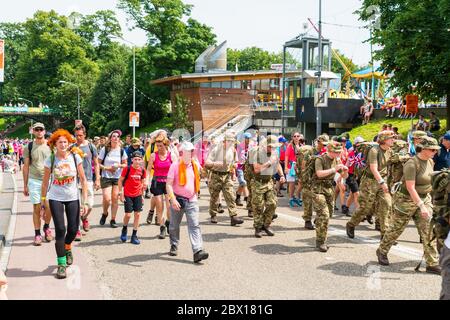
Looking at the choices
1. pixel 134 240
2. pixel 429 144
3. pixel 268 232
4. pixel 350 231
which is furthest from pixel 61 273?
pixel 350 231

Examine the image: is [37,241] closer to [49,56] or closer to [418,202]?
[418,202]

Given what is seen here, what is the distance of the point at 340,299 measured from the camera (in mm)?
5910

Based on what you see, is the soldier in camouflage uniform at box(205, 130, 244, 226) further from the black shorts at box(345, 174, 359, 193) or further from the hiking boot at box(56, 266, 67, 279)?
the hiking boot at box(56, 266, 67, 279)

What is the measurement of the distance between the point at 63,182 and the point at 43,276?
1217 millimetres

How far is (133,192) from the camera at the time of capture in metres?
9.23

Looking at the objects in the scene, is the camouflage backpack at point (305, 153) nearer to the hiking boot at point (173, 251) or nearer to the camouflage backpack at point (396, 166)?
the camouflage backpack at point (396, 166)

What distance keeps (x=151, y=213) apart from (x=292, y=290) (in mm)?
5587

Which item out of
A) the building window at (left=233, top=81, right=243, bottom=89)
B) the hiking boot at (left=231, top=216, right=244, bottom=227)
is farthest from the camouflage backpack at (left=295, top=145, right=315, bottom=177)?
the building window at (left=233, top=81, right=243, bottom=89)

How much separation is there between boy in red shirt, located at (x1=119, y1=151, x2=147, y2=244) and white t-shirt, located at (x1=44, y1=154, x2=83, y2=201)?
202cm

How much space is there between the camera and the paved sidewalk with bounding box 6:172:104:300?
239 inches

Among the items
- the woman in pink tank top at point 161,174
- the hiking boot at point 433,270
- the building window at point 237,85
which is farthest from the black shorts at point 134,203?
the building window at point 237,85

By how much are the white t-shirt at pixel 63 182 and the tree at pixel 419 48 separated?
14689 millimetres

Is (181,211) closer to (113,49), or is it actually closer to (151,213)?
(151,213)

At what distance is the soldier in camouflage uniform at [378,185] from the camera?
8492 millimetres
